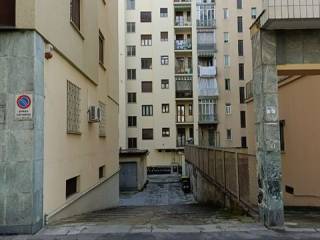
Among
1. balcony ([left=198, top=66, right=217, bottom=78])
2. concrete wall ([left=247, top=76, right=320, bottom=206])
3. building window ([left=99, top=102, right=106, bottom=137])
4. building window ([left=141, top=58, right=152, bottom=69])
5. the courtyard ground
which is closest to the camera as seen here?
the courtyard ground

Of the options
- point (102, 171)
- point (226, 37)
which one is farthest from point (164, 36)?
point (102, 171)

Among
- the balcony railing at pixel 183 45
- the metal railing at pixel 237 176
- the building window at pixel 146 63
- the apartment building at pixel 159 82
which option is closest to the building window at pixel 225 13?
the apartment building at pixel 159 82

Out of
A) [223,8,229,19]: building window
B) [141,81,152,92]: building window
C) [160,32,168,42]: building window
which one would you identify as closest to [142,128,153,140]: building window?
[141,81,152,92]: building window

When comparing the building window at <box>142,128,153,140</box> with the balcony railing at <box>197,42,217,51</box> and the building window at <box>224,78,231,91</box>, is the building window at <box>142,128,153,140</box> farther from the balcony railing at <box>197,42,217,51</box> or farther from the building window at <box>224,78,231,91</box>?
the balcony railing at <box>197,42,217,51</box>

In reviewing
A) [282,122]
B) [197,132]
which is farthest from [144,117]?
[282,122]

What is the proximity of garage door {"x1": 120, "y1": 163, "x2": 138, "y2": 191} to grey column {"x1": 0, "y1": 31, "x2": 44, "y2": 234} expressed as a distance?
23217mm

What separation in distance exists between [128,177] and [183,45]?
22.0 meters

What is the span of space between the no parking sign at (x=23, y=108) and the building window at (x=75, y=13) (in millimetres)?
3955

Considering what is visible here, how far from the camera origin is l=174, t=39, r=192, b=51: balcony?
1845 inches

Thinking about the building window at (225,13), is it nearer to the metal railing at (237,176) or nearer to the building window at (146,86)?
the building window at (146,86)

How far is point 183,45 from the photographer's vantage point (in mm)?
47031

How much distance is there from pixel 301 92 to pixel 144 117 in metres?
34.4

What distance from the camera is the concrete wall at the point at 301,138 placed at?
39.4ft

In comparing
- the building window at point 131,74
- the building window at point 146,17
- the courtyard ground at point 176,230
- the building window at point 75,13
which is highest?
the building window at point 146,17
